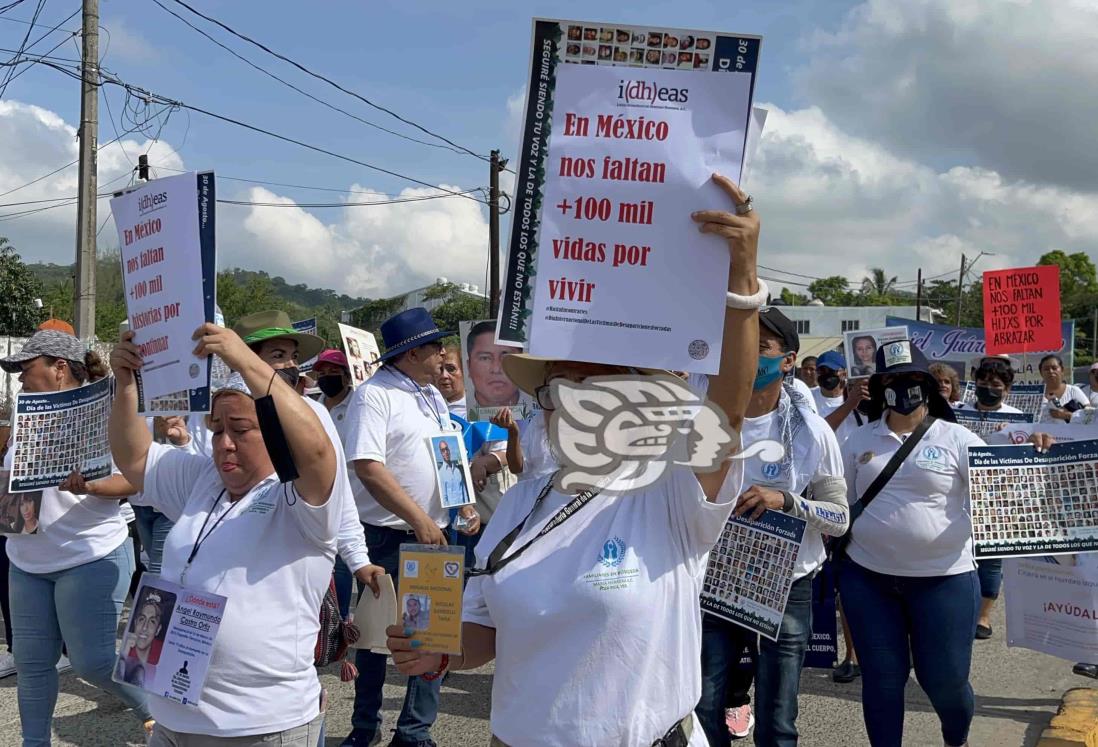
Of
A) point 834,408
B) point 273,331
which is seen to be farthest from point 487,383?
point 834,408

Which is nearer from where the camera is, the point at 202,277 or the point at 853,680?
the point at 202,277

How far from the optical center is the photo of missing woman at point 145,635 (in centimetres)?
310

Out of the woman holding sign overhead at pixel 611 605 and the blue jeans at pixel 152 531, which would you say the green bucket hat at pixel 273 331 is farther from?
the woman holding sign overhead at pixel 611 605

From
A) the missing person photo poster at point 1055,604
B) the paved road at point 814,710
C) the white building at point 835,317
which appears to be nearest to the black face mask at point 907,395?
the missing person photo poster at point 1055,604

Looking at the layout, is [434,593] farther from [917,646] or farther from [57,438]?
[917,646]

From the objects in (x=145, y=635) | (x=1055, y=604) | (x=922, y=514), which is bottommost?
(x=1055, y=604)

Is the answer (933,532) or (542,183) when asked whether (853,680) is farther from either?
(542,183)

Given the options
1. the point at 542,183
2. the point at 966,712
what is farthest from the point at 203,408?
the point at 966,712

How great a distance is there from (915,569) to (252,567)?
3038 mm

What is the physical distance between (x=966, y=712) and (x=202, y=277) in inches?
150

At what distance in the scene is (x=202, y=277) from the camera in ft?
9.85

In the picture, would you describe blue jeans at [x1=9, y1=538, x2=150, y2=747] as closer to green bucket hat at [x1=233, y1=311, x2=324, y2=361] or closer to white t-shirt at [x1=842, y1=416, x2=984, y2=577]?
green bucket hat at [x1=233, y1=311, x2=324, y2=361]

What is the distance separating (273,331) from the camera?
6098mm
